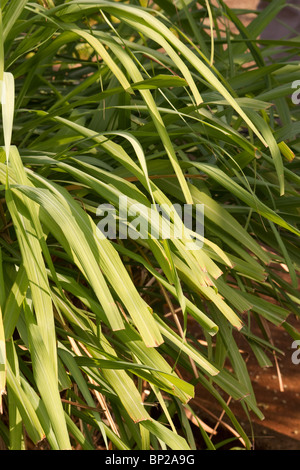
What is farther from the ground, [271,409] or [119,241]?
[119,241]

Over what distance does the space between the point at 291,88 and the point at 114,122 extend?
0.97 feet

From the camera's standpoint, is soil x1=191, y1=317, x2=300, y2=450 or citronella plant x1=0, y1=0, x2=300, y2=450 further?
soil x1=191, y1=317, x2=300, y2=450

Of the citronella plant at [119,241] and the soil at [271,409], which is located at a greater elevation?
the citronella plant at [119,241]

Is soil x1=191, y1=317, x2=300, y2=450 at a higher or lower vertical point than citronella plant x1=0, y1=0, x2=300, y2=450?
lower

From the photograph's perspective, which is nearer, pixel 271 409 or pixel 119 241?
pixel 119 241

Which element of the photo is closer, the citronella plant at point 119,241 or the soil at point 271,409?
the citronella plant at point 119,241

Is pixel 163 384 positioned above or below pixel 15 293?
below

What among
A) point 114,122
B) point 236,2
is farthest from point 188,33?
point 236,2

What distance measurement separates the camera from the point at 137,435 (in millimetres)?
833

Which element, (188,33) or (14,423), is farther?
(188,33)

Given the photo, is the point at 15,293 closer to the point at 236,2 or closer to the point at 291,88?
the point at 291,88
